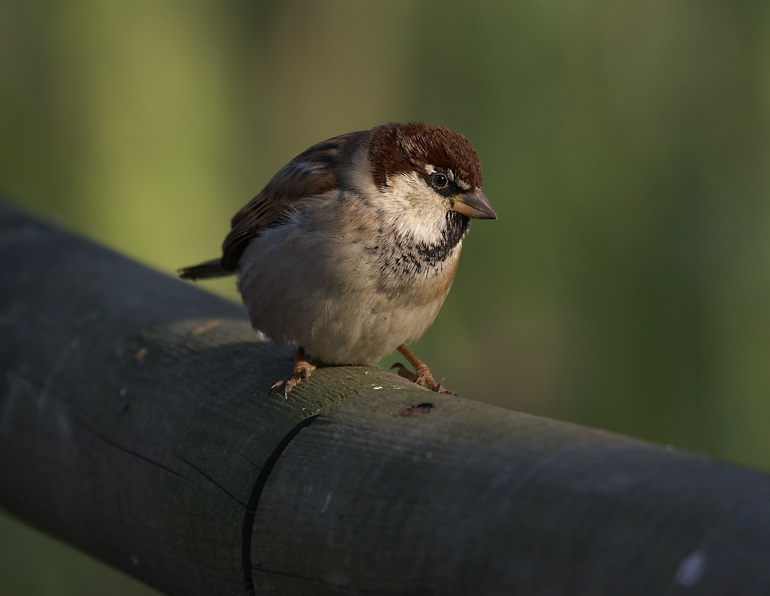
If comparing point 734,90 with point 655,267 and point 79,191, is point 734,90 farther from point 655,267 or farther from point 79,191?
point 79,191

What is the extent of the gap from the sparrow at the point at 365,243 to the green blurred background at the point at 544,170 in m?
0.87

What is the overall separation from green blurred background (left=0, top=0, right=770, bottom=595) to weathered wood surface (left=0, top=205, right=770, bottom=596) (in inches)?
35.5

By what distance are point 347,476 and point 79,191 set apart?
2197 millimetres

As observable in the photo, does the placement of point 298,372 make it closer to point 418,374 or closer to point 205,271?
point 418,374

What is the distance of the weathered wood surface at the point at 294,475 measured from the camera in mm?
821

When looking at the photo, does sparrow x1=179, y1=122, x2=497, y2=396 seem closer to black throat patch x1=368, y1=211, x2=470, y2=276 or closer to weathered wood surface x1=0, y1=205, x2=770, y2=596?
black throat patch x1=368, y1=211, x2=470, y2=276

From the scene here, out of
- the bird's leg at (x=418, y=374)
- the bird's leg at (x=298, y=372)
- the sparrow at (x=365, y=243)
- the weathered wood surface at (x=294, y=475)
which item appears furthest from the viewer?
the bird's leg at (x=418, y=374)

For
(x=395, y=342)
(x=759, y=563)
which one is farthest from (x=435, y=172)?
(x=759, y=563)

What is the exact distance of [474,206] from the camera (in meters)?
2.07

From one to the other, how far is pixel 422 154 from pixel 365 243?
25 cm

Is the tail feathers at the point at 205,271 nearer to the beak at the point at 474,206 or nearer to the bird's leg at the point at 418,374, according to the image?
the bird's leg at the point at 418,374

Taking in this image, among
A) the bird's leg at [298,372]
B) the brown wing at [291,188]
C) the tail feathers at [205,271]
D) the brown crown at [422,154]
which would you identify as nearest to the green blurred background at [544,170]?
the tail feathers at [205,271]

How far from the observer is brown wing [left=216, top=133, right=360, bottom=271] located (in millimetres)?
2141

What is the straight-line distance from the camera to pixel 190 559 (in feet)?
4.44
